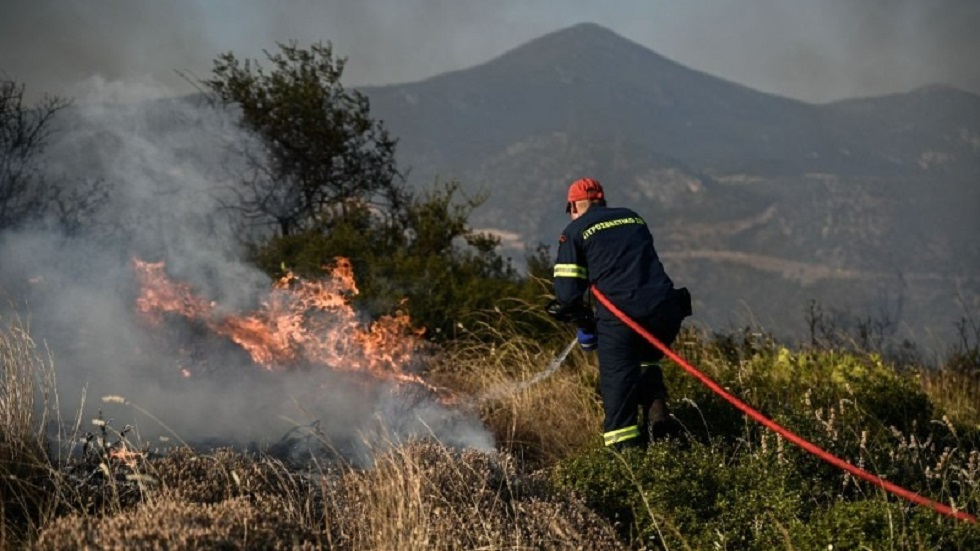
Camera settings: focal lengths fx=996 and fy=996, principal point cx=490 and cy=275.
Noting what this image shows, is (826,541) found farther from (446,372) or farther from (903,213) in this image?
(903,213)

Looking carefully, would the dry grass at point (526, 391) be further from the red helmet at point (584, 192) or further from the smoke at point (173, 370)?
the red helmet at point (584, 192)

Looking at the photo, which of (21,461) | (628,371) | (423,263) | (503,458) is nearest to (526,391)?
(628,371)

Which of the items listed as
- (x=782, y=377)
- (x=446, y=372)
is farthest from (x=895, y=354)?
(x=446, y=372)

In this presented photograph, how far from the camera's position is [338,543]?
14.3ft

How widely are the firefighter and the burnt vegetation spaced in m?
0.30

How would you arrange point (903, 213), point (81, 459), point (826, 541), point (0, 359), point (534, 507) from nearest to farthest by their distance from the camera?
point (826, 541)
point (534, 507)
point (81, 459)
point (0, 359)
point (903, 213)

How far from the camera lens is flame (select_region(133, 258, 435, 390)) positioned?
7.22 metres

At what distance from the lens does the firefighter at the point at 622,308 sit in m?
5.98

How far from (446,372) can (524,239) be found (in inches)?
5481

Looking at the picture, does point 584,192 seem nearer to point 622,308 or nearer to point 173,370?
point 622,308

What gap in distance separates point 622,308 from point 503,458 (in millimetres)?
1290

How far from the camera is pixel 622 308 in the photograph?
19.8 feet

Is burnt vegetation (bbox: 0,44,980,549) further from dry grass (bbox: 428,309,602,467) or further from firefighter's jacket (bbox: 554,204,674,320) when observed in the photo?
firefighter's jacket (bbox: 554,204,674,320)

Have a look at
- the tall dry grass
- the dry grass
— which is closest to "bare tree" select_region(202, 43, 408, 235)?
the dry grass
